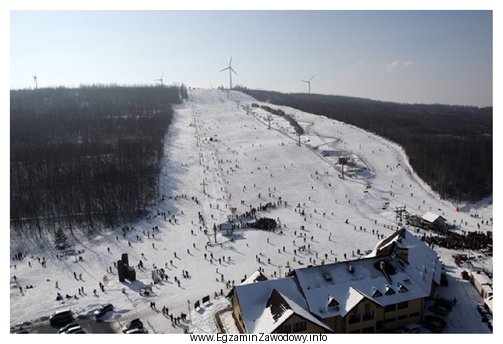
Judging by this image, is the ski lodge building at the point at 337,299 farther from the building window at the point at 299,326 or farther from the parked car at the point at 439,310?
the parked car at the point at 439,310

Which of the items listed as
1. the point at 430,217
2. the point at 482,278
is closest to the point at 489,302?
the point at 482,278

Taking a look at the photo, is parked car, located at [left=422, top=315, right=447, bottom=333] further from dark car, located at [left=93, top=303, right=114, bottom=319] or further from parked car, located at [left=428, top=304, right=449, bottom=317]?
dark car, located at [left=93, top=303, right=114, bottom=319]

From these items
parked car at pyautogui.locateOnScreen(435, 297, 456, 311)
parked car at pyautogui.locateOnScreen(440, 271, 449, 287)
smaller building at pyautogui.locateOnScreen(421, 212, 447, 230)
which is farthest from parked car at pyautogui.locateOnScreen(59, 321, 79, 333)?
smaller building at pyautogui.locateOnScreen(421, 212, 447, 230)

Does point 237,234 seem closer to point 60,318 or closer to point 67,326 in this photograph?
point 60,318

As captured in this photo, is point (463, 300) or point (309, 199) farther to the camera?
point (309, 199)

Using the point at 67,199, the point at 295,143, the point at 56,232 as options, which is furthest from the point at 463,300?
the point at 295,143

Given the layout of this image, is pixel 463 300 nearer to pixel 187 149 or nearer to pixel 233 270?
pixel 233 270
